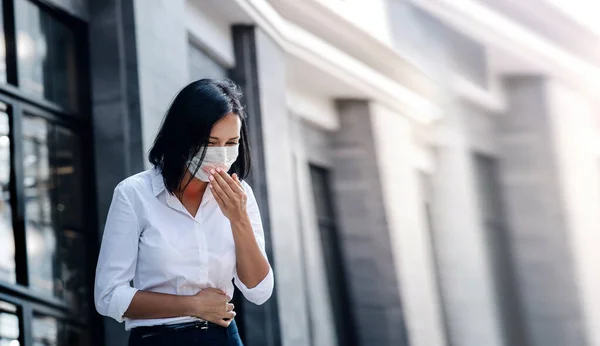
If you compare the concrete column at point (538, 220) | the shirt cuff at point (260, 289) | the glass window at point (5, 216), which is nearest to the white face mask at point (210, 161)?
the shirt cuff at point (260, 289)

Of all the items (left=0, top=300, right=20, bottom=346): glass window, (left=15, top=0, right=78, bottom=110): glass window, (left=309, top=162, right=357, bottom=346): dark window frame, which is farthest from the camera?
(left=309, top=162, right=357, bottom=346): dark window frame

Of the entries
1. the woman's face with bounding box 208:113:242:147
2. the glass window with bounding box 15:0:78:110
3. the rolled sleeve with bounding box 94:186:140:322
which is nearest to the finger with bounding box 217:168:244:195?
the woman's face with bounding box 208:113:242:147

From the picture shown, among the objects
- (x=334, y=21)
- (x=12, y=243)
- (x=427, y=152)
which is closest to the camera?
(x=12, y=243)

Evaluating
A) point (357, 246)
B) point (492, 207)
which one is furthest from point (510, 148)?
point (357, 246)

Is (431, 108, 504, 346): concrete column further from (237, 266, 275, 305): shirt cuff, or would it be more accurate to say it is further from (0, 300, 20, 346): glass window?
(237, 266, 275, 305): shirt cuff

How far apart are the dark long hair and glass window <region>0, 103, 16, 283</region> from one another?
6.15 feet

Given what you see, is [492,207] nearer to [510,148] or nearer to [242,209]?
[510,148]

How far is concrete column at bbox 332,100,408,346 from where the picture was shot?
11172 millimetres

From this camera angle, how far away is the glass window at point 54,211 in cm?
448

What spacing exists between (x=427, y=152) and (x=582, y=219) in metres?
3.04

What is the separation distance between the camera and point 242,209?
2.58m

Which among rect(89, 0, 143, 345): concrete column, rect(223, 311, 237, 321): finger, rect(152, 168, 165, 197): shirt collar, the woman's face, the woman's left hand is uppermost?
rect(89, 0, 143, 345): concrete column

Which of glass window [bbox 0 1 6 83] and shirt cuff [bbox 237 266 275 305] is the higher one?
glass window [bbox 0 1 6 83]

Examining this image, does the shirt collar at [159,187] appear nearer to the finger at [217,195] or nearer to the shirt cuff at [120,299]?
the finger at [217,195]
